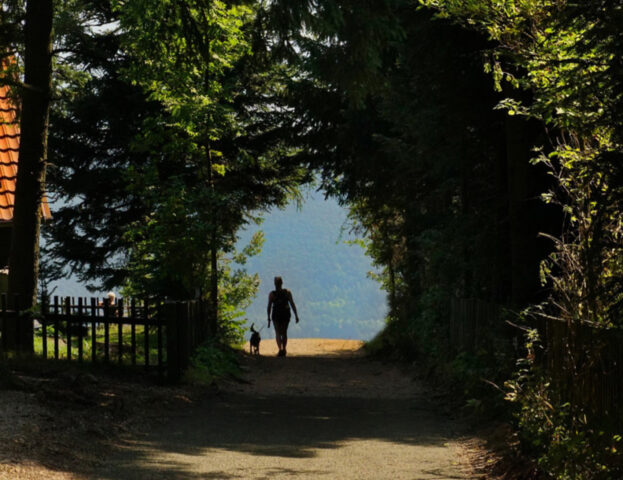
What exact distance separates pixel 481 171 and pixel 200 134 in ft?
21.0

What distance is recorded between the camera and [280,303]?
21.1 metres

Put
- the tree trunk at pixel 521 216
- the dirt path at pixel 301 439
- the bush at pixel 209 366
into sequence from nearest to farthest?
the dirt path at pixel 301 439, the tree trunk at pixel 521 216, the bush at pixel 209 366

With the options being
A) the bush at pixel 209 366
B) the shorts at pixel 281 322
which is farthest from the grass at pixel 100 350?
the shorts at pixel 281 322

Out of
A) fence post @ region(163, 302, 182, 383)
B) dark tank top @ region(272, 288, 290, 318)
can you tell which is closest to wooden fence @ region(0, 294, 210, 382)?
fence post @ region(163, 302, 182, 383)

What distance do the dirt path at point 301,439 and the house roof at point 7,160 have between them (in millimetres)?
6088

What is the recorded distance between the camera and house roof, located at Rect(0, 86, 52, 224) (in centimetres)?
1619

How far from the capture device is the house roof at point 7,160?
16188 mm

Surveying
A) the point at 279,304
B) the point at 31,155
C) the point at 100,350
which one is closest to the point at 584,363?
the point at 100,350

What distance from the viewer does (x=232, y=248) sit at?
56.7ft

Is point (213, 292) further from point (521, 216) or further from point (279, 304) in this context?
point (521, 216)

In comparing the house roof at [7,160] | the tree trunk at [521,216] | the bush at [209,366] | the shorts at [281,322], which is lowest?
the bush at [209,366]

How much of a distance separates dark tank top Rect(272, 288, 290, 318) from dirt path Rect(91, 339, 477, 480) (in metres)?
6.37

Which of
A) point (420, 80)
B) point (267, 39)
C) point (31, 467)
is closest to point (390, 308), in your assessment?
point (420, 80)

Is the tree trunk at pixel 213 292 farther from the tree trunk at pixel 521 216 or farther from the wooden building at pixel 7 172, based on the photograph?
the tree trunk at pixel 521 216
